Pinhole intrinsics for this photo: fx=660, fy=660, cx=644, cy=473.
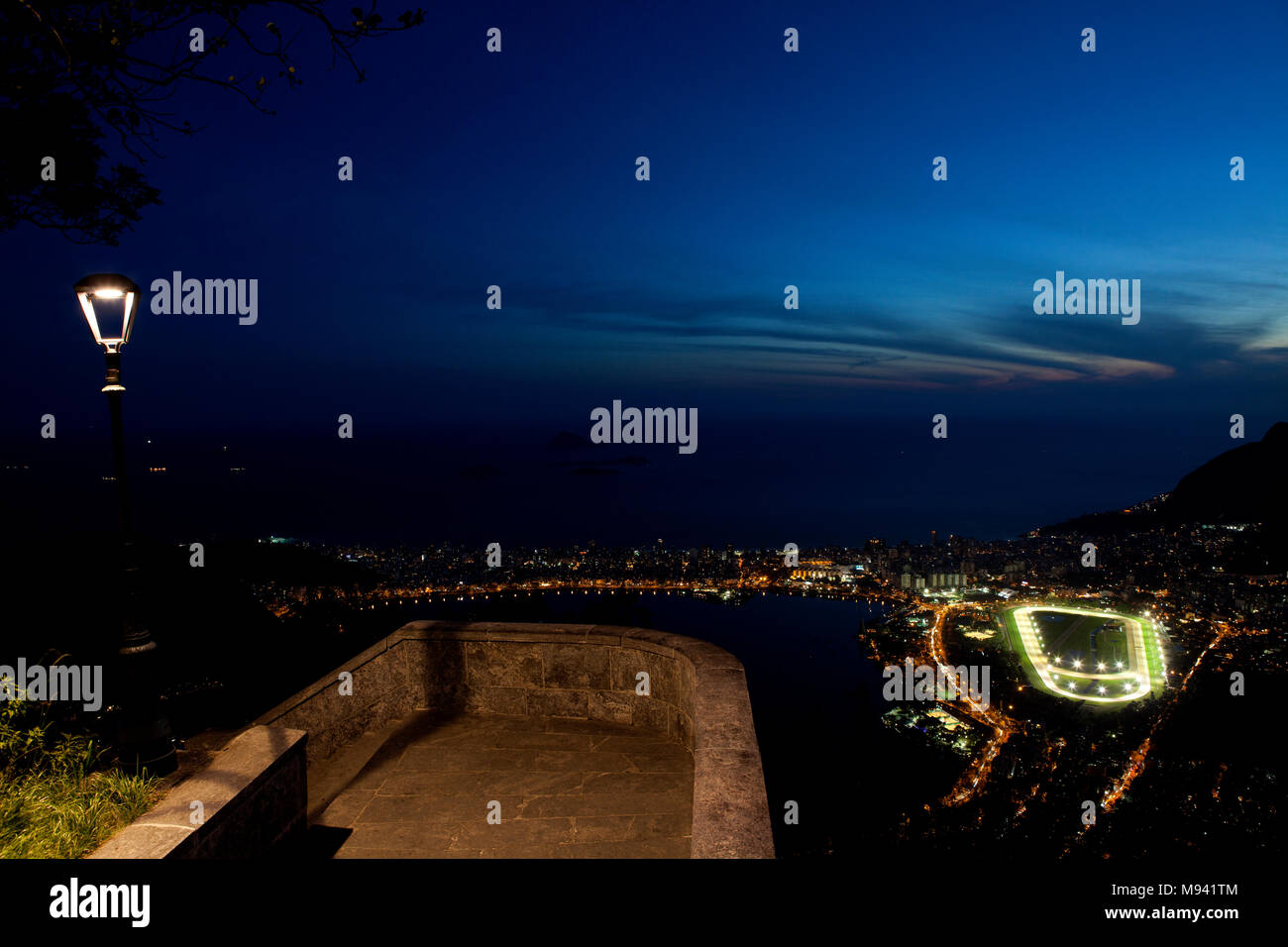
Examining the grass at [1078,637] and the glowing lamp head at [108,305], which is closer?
the glowing lamp head at [108,305]

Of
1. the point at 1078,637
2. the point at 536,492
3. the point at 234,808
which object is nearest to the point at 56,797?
the point at 234,808

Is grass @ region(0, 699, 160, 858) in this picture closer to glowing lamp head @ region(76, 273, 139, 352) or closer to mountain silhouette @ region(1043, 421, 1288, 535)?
glowing lamp head @ region(76, 273, 139, 352)

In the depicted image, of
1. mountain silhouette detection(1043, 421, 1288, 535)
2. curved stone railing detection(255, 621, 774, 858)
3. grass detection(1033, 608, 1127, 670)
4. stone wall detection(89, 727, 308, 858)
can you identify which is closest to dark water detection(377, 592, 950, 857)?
curved stone railing detection(255, 621, 774, 858)

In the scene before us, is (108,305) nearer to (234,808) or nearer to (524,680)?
(234,808)

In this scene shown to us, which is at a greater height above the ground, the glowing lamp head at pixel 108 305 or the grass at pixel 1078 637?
the glowing lamp head at pixel 108 305

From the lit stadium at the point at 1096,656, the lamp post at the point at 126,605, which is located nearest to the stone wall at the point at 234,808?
the lamp post at the point at 126,605

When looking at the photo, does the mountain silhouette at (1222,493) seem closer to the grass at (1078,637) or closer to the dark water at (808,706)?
the grass at (1078,637)

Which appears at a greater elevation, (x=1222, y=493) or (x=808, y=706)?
(x=1222, y=493)
